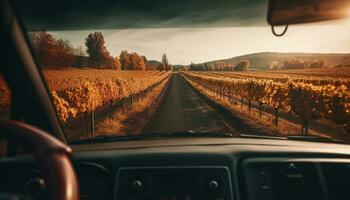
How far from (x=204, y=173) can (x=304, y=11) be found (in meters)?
1.43

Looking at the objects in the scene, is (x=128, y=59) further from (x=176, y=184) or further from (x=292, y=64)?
(x=292, y=64)

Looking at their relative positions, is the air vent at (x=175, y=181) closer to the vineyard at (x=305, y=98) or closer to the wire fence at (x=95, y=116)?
the wire fence at (x=95, y=116)

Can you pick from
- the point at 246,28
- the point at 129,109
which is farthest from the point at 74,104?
the point at 246,28

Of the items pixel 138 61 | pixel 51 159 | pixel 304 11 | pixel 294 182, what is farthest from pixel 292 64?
pixel 51 159

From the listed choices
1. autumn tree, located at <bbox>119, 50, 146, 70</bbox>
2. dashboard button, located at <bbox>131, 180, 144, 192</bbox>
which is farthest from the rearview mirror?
autumn tree, located at <bbox>119, 50, 146, 70</bbox>

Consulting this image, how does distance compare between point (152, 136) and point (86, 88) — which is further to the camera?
point (86, 88)

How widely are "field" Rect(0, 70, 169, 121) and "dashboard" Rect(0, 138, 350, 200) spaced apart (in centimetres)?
1037

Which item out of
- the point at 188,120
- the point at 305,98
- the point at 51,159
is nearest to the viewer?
the point at 51,159

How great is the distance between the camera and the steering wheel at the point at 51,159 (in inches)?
71.1

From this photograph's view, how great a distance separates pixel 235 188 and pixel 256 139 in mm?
893

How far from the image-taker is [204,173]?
129 inches

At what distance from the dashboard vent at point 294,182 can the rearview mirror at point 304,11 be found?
1114 mm

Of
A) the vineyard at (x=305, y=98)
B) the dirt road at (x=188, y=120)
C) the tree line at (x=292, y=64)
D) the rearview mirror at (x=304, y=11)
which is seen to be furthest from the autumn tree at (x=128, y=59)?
the tree line at (x=292, y=64)

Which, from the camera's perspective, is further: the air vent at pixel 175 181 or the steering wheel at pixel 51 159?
the air vent at pixel 175 181
